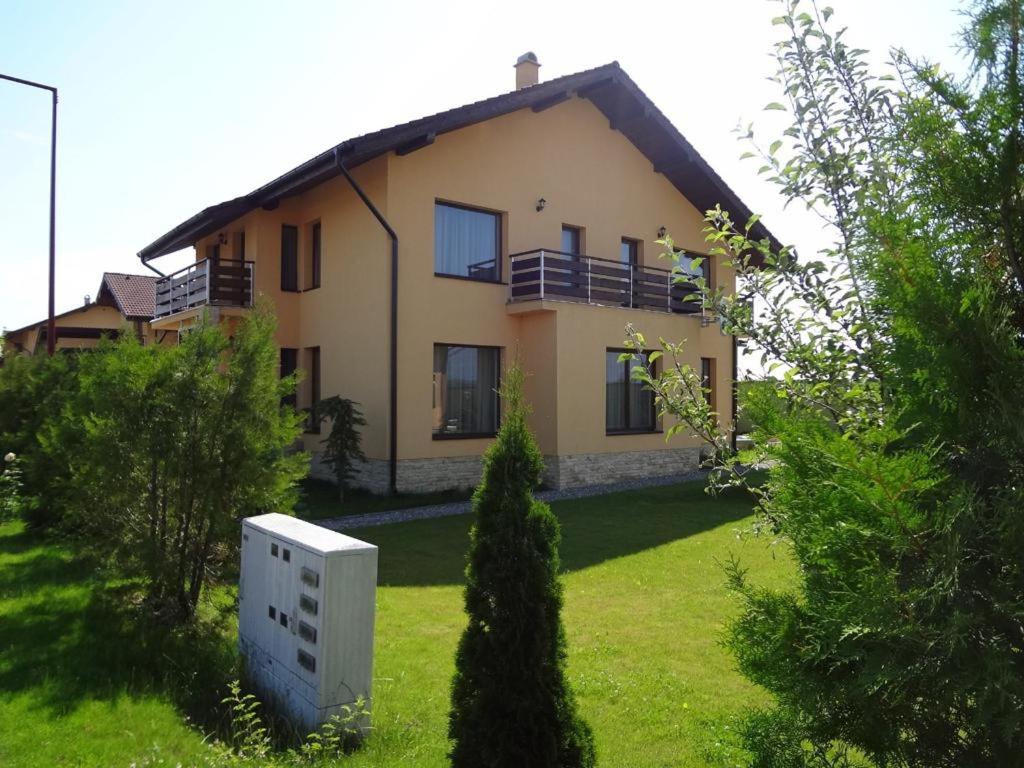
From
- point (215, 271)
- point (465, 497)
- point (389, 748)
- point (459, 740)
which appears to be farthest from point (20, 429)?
point (459, 740)

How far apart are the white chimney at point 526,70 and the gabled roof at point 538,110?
63.1 inches

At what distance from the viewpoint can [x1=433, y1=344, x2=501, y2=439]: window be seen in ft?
51.3

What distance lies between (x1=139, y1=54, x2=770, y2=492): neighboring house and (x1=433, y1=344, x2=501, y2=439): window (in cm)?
4

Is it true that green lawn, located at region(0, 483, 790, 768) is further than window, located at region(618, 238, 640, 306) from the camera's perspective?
No

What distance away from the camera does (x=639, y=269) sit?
1823 cm

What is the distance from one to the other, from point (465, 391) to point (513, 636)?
1251 centimetres

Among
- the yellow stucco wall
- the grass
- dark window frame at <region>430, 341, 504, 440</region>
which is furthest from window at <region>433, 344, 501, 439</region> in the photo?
the grass

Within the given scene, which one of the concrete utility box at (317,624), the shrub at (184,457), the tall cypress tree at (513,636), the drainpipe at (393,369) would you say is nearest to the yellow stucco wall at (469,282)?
the drainpipe at (393,369)

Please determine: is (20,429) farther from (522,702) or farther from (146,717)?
(522,702)

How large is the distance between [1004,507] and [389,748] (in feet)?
12.6

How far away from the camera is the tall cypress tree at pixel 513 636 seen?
3.46m

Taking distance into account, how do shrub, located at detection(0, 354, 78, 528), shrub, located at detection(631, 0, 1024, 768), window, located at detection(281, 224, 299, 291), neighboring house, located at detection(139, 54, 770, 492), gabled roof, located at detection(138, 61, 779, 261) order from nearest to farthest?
shrub, located at detection(631, 0, 1024, 768) → shrub, located at detection(0, 354, 78, 528) → gabled roof, located at detection(138, 61, 779, 261) → neighboring house, located at detection(139, 54, 770, 492) → window, located at detection(281, 224, 299, 291)

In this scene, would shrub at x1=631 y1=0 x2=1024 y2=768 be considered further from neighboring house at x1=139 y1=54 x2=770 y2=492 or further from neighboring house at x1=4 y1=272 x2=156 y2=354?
neighboring house at x1=4 y1=272 x2=156 y2=354

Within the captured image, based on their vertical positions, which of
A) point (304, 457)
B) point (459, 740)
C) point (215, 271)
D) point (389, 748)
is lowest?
point (389, 748)
